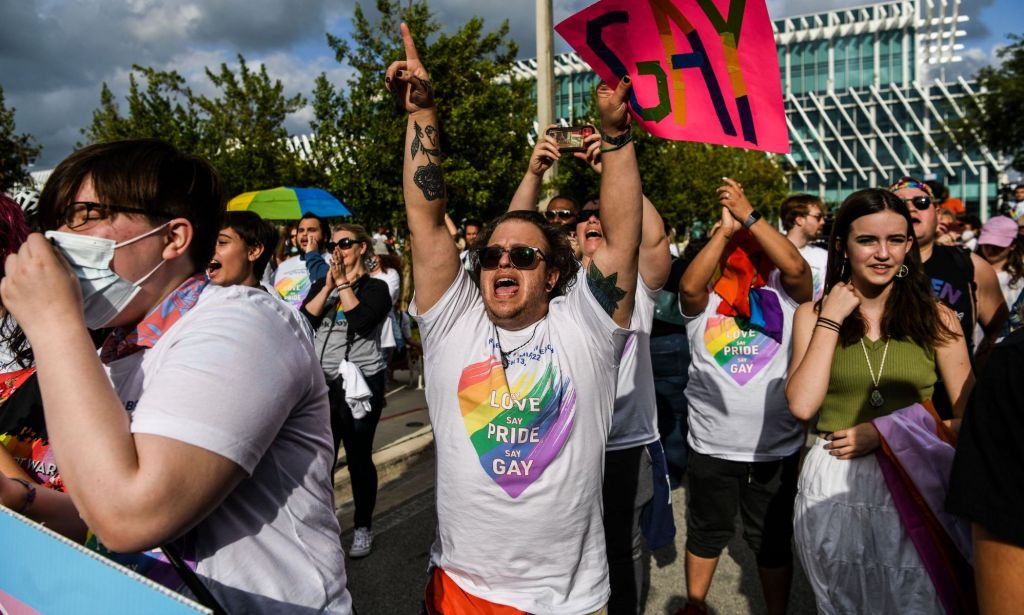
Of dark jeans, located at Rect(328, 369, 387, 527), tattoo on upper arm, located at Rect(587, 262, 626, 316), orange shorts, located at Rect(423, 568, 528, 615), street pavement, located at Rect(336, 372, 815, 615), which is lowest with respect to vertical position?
street pavement, located at Rect(336, 372, 815, 615)

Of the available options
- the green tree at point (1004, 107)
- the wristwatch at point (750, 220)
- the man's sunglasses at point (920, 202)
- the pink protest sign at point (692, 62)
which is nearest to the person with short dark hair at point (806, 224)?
the man's sunglasses at point (920, 202)

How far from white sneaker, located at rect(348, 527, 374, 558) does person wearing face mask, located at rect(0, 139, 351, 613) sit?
9.37 feet

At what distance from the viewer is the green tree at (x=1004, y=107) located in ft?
67.3

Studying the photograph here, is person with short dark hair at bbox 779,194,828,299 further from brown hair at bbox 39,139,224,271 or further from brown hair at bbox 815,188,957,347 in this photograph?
brown hair at bbox 39,139,224,271

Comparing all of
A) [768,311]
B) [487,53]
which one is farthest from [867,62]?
[768,311]

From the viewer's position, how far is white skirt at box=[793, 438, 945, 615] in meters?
2.28

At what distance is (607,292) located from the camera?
86.2 inches

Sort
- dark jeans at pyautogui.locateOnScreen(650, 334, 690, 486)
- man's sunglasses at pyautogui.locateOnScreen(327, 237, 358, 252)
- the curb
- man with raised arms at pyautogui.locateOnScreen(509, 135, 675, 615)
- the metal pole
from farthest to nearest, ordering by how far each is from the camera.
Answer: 1. the metal pole
2. the curb
3. dark jeans at pyautogui.locateOnScreen(650, 334, 690, 486)
4. man's sunglasses at pyautogui.locateOnScreen(327, 237, 358, 252)
5. man with raised arms at pyautogui.locateOnScreen(509, 135, 675, 615)

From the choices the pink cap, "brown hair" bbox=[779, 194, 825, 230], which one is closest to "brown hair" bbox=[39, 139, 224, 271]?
"brown hair" bbox=[779, 194, 825, 230]

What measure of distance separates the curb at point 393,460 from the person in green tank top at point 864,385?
343 centimetres

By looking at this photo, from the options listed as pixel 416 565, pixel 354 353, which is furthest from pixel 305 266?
pixel 416 565

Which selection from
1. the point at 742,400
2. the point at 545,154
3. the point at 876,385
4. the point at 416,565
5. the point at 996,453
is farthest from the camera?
the point at 416,565

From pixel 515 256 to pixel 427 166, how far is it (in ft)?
1.33

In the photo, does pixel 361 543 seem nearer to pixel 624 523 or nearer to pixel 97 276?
pixel 624 523
